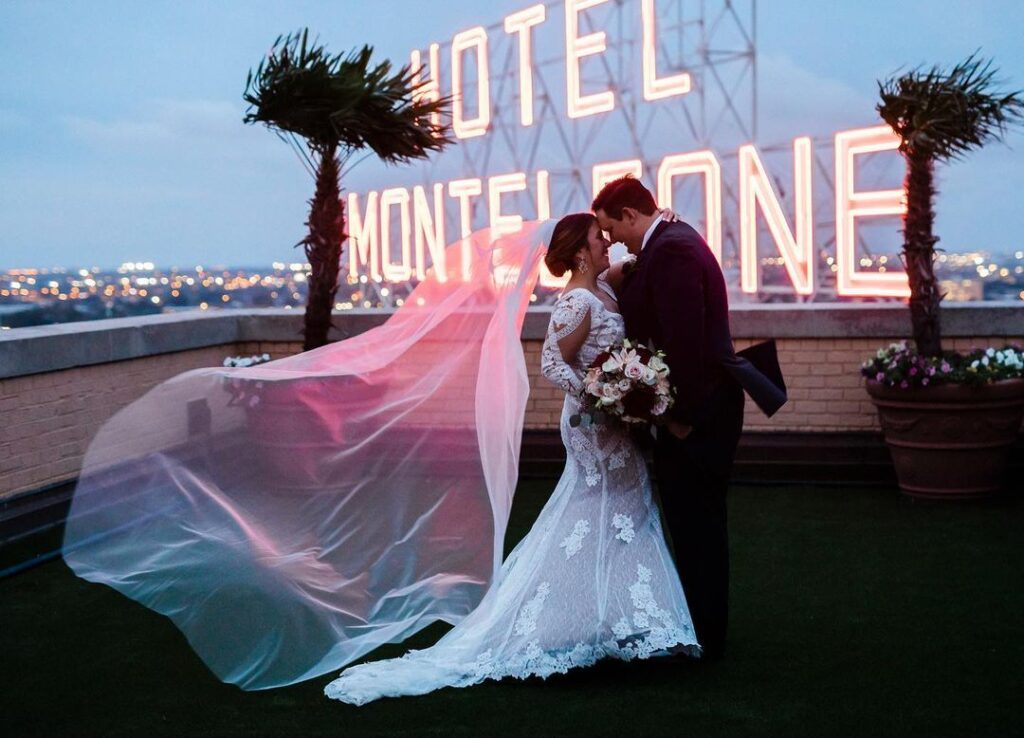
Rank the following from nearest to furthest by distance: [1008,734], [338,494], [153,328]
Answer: [1008,734] → [338,494] → [153,328]

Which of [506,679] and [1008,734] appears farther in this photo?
[506,679]

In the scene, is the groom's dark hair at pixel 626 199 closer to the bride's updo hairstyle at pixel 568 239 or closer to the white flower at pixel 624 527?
the bride's updo hairstyle at pixel 568 239

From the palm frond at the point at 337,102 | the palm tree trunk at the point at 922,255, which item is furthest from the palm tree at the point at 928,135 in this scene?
the palm frond at the point at 337,102

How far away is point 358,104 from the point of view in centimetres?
909

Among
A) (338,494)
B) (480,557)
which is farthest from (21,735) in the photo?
(480,557)

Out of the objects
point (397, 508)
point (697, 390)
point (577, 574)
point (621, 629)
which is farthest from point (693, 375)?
point (397, 508)

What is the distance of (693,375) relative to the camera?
484 centimetres

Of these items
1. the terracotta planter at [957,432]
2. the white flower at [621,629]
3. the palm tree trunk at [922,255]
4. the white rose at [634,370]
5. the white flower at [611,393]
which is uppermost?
the palm tree trunk at [922,255]

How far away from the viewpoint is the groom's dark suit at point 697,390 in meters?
4.82

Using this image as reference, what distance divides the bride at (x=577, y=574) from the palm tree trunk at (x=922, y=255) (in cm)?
413

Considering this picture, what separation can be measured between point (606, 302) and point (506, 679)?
62.3 inches

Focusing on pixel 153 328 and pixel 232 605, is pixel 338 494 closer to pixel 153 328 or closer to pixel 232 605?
pixel 232 605

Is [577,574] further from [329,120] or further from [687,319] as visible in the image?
[329,120]

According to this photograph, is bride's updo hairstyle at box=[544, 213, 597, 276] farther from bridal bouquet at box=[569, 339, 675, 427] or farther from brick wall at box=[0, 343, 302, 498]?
brick wall at box=[0, 343, 302, 498]
